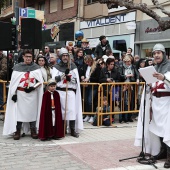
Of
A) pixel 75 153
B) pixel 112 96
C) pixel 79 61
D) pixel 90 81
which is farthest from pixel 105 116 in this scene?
pixel 75 153

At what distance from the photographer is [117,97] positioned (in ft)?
30.7

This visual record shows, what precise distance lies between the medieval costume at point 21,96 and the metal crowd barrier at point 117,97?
7.13 ft

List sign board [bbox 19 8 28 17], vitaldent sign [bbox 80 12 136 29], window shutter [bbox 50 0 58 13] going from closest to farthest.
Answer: sign board [bbox 19 8 28 17]
vitaldent sign [bbox 80 12 136 29]
window shutter [bbox 50 0 58 13]

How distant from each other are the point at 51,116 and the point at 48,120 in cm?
Result: 11

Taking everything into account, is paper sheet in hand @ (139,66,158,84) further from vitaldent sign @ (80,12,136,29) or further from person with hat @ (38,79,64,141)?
vitaldent sign @ (80,12,136,29)

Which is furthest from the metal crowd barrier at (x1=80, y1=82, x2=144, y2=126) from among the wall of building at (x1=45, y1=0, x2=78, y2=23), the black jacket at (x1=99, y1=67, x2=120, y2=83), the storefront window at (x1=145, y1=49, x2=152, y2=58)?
the wall of building at (x1=45, y1=0, x2=78, y2=23)

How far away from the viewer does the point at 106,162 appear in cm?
567

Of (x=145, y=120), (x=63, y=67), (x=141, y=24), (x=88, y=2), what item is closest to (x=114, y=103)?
(x=63, y=67)

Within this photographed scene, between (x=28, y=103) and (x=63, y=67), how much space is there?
1163 millimetres

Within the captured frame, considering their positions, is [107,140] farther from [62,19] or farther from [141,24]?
[62,19]

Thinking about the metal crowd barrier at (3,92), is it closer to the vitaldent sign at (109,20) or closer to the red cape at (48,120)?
the red cape at (48,120)

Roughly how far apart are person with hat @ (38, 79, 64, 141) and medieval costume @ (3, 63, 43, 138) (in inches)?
12.0

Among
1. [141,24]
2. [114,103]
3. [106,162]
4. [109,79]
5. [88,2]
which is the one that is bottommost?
[106,162]

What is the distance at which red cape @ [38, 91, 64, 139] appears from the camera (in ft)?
23.4
